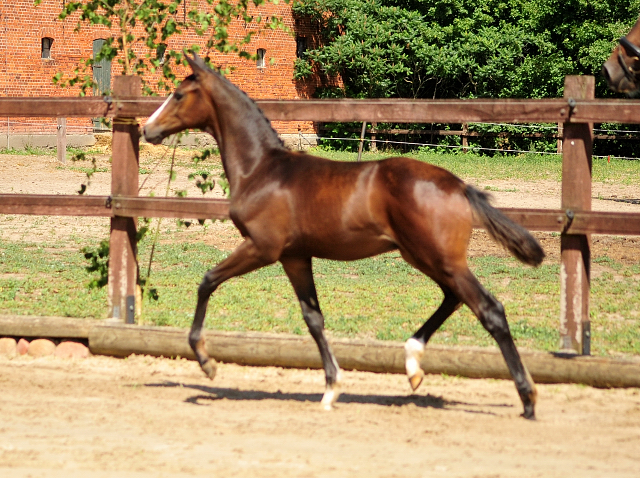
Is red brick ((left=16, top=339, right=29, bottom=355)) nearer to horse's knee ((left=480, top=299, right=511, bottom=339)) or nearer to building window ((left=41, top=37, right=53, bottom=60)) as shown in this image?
horse's knee ((left=480, top=299, right=511, bottom=339))

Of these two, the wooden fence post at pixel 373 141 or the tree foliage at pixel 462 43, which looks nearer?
the wooden fence post at pixel 373 141

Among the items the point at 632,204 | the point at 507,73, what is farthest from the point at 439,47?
the point at 632,204

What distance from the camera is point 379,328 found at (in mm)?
7234

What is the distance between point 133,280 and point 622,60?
3920 millimetres

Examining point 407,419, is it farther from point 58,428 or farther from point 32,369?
point 32,369

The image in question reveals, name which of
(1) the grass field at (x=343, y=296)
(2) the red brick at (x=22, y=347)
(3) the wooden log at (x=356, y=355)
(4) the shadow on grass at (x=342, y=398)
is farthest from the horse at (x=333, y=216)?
(2) the red brick at (x=22, y=347)

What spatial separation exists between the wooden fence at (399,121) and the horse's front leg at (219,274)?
3.10 feet

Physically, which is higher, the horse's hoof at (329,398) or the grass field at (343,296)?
the horse's hoof at (329,398)

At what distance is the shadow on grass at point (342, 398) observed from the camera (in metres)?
5.28

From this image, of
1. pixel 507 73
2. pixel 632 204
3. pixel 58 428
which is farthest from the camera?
pixel 507 73

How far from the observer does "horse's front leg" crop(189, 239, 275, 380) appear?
17.3ft

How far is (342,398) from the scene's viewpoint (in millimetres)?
5531

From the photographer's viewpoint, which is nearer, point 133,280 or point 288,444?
point 288,444

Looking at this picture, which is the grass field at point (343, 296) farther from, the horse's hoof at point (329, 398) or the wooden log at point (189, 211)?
the horse's hoof at point (329, 398)
